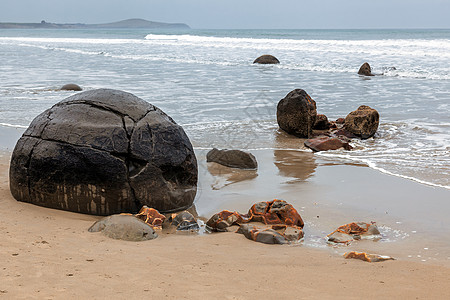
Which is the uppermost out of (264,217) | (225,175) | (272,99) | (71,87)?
(71,87)

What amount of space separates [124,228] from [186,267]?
1043 millimetres

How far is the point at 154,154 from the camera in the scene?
5.38 m

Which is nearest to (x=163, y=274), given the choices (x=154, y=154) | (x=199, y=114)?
(x=154, y=154)

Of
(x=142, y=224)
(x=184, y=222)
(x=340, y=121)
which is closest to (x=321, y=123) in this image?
(x=340, y=121)

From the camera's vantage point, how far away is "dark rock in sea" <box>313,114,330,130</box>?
10586 mm

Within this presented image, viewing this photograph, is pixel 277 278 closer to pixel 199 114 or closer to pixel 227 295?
pixel 227 295

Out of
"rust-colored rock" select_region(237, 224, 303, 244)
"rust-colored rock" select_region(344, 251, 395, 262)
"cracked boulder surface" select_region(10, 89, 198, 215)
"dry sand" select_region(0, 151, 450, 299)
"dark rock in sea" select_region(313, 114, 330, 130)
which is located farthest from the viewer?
"dark rock in sea" select_region(313, 114, 330, 130)

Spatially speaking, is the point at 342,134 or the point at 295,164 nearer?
the point at 295,164

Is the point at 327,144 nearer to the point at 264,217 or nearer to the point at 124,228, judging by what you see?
the point at 264,217

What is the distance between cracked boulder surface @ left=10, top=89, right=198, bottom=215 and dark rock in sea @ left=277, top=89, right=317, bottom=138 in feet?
15.7

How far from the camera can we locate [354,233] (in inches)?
196

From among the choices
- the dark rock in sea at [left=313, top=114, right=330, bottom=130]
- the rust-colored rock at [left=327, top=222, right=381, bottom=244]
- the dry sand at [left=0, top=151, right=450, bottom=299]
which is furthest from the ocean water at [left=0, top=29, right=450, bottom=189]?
the dry sand at [left=0, top=151, right=450, bottom=299]

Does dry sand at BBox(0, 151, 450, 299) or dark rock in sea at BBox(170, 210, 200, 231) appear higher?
dry sand at BBox(0, 151, 450, 299)

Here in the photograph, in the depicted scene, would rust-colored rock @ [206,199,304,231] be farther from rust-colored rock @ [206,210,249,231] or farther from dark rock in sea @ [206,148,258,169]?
dark rock in sea @ [206,148,258,169]
